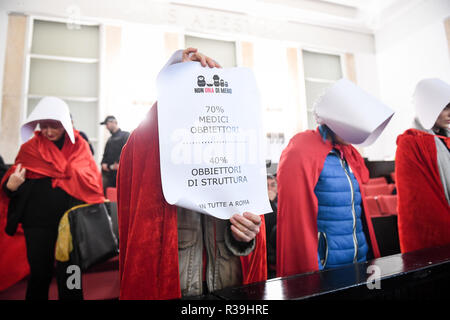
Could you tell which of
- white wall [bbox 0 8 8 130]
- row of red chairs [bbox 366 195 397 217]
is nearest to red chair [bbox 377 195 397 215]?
row of red chairs [bbox 366 195 397 217]

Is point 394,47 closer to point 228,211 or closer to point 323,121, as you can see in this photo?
point 323,121

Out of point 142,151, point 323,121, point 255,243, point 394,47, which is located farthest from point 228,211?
point 394,47

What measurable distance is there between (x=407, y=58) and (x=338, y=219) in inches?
269

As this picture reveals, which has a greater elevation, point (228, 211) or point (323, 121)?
point (323, 121)

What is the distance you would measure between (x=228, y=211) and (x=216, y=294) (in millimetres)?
194

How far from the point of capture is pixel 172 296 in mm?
698

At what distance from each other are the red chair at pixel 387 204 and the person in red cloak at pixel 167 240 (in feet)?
11.8

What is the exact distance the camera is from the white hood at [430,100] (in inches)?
60.6

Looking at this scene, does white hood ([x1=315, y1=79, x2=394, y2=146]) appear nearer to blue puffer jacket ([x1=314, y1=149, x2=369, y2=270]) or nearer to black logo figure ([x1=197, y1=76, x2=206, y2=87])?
blue puffer jacket ([x1=314, y1=149, x2=369, y2=270])

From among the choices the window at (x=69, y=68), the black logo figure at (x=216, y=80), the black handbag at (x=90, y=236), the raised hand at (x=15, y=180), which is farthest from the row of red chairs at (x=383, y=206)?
the window at (x=69, y=68)

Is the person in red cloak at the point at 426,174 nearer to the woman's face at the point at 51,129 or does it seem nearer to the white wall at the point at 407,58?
the woman's face at the point at 51,129

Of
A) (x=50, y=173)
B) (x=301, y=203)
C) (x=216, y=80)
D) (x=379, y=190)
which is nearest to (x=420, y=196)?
(x=301, y=203)

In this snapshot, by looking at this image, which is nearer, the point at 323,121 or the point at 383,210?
the point at 323,121
